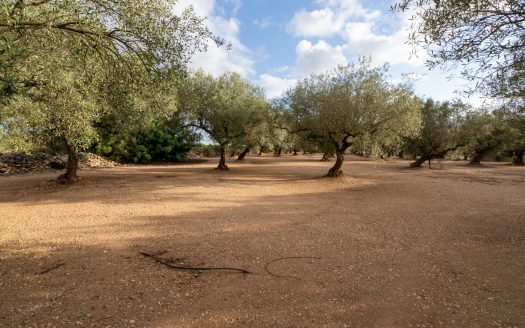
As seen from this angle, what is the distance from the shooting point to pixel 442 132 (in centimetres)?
3164

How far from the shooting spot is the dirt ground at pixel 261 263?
4.82 metres

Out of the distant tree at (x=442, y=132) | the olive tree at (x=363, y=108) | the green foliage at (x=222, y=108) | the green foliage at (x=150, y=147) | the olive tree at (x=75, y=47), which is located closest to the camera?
the olive tree at (x=75, y=47)

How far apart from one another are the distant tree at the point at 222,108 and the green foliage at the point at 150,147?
8.48 meters

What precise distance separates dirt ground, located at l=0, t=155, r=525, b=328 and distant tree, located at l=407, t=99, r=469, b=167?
21.1 metres

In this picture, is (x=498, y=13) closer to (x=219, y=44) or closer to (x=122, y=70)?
(x=219, y=44)

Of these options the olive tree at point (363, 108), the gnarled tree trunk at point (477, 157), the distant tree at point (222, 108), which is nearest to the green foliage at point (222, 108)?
the distant tree at point (222, 108)

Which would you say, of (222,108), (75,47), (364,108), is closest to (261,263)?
(75,47)

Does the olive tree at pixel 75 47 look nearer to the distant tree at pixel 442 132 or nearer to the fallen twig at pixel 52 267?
the fallen twig at pixel 52 267

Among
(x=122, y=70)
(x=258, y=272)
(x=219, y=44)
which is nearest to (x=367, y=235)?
(x=258, y=272)

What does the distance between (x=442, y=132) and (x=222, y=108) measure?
78.4 feet

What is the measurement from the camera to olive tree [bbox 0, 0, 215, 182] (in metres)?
6.08

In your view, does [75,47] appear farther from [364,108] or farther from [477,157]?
[477,157]

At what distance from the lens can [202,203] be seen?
12938 mm

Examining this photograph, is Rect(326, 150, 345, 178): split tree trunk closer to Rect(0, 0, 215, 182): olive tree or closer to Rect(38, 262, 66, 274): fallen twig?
Rect(0, 0, 215, 182): olive tree
